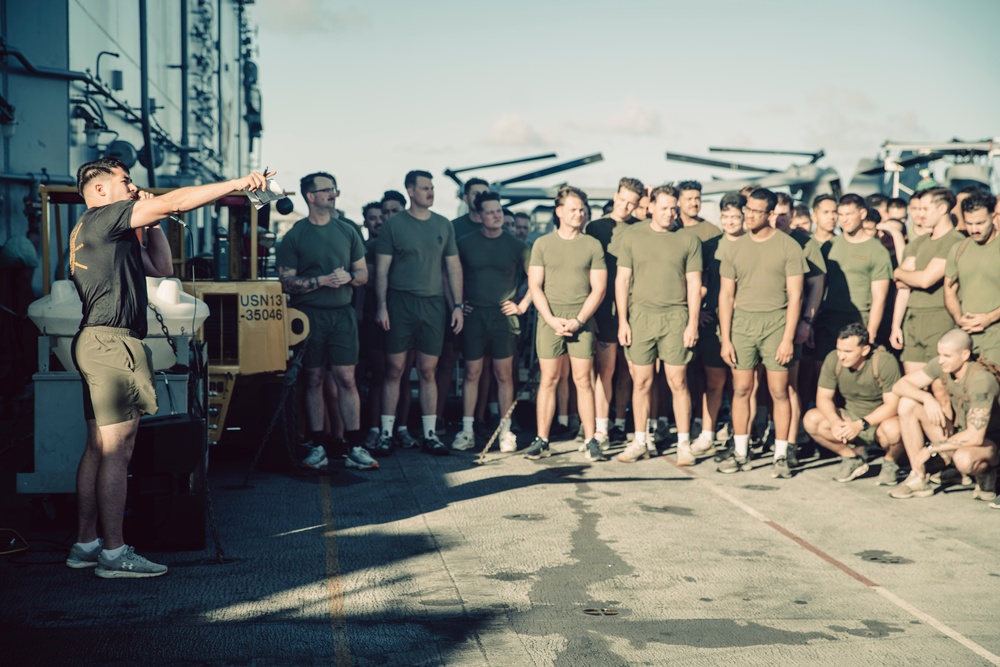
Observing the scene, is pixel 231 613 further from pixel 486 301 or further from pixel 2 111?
pixel 2 111

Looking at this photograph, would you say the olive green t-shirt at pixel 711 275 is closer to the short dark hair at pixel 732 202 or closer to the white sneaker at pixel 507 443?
the short dark hair at pixel 732 202

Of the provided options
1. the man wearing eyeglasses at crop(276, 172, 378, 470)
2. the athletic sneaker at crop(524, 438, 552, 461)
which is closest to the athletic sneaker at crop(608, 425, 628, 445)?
the athletic sneaker at crop(524, 438, 552, 461)

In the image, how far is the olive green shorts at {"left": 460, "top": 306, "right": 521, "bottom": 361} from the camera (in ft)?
31.9

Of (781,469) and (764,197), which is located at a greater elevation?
(764,197)

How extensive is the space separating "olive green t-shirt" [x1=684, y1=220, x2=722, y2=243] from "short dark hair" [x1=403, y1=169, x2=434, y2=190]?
246 cm

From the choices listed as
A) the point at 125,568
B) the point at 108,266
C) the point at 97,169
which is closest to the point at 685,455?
the point at 125,568

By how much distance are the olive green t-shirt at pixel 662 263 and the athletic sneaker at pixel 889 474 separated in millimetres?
2115

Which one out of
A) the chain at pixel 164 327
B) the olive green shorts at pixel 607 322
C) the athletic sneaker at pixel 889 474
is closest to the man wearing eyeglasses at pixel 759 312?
the athletic sneaker at pixel 889 474

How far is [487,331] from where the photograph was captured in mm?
9742

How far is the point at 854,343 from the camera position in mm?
8312

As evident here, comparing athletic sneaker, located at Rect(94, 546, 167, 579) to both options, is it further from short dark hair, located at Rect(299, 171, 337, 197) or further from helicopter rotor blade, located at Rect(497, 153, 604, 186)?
helicopter rotor blade, located at Rect(497, 153, 604, 186)

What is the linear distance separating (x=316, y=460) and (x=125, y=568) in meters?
2.86

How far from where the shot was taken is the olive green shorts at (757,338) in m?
8.70

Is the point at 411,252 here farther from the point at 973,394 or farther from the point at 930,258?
the point at 973,394
